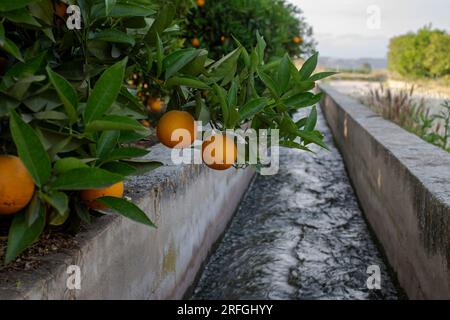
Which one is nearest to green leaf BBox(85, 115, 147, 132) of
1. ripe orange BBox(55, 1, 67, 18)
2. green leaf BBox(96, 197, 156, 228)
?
green leaf BBox(96, 197, 156, 228)

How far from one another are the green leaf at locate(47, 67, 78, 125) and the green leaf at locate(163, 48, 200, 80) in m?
0.37

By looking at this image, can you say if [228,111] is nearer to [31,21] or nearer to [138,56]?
[138,56]

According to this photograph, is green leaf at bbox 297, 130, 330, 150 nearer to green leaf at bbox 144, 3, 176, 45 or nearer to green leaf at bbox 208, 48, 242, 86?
green leaf at bbox 208, 48, 242, 86

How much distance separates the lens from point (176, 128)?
61.4 inches

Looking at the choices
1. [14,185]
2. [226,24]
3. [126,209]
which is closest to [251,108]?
[126,209]

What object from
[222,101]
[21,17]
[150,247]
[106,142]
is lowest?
[150,247]

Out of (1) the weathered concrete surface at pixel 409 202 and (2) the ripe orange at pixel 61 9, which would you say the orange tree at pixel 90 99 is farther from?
(1) the weathered concrete surface at pixel 409 202

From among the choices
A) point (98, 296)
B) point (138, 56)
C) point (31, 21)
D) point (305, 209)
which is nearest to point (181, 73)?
point (138, 56)

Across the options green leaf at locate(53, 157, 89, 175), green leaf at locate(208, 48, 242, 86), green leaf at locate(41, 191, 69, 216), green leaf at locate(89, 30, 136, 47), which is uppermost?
green leaf at locate(89, 30, 136, 47)

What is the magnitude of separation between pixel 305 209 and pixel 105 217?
319cm

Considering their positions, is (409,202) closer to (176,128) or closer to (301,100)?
(301,100)

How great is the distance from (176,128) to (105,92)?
0.33 m

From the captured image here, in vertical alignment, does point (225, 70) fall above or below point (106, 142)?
above

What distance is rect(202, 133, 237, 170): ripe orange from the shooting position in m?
1.54
